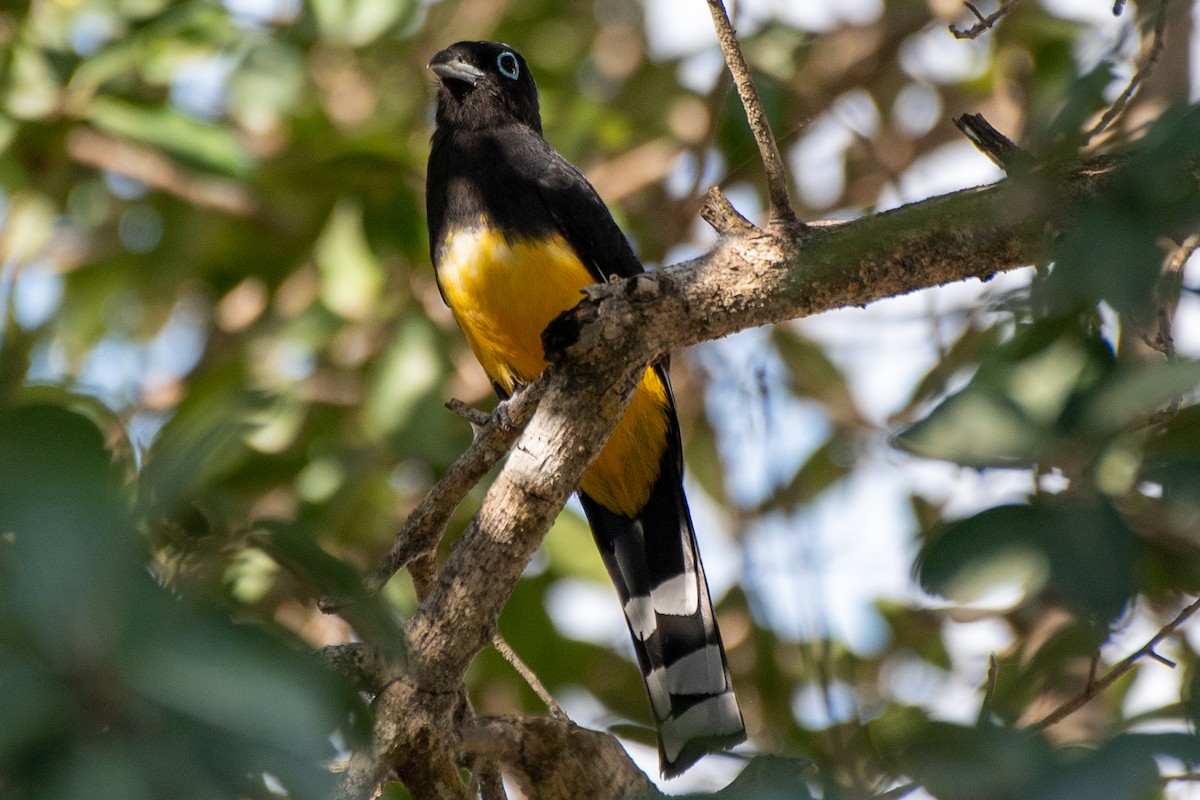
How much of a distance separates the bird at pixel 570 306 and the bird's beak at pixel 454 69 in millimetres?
291

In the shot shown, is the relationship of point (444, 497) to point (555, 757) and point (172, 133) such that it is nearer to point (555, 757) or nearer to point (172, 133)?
point (555, 757)

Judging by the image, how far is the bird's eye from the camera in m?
4.68

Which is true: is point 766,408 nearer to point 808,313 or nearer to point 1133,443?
point 808,313

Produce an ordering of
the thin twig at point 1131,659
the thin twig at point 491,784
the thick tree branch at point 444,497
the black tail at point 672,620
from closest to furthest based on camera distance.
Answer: the thin twig at point 1131,659, the thin twig at point 491,784, the thick tree branch at point 444,497, the black tail at point 672,620

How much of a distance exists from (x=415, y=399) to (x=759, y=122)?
2.18 m

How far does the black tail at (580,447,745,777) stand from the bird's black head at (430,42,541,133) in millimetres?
1405

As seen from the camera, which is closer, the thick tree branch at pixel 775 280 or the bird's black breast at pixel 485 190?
the thick tree branch at pixel 775 280

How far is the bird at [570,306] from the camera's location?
12.1 feet

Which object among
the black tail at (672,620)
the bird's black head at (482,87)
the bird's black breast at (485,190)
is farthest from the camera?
the bird's black head at (482,87)

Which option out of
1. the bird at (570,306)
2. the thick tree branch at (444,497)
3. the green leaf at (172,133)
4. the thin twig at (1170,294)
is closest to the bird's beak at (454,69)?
the bird at (570,306)

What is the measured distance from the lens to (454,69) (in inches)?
180

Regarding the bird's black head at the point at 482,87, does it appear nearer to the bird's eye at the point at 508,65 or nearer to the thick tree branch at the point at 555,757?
the bird's eye at the point at 508,65

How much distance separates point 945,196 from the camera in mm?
2324

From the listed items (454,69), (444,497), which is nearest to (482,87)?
(454,69)
